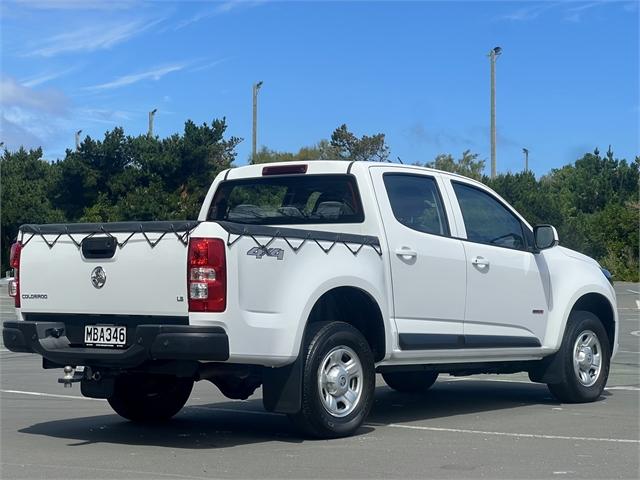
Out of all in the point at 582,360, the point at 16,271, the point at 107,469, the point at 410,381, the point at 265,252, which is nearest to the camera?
the point at 107,469

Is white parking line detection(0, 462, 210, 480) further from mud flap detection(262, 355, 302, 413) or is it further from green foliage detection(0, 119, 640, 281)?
green foliage detection(0, 119, 640, 281)

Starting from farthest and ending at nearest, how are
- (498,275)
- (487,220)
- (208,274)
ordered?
(487,220) → (498,275) → (208,274)

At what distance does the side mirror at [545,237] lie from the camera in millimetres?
10242

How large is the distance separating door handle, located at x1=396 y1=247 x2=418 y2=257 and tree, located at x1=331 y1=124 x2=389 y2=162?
5103 centimetres

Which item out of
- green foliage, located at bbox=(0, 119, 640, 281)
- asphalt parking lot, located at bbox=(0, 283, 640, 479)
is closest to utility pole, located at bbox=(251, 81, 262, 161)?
green foliage, located at bbox=(0, 119, 640, 281)

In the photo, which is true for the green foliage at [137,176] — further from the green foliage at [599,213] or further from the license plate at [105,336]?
the license plate at [105,336]

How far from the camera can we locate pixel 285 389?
784cm

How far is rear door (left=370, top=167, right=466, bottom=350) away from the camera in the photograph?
29.0 feet

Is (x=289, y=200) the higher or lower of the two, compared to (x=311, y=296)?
higher

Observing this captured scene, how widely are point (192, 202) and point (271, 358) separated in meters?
35.5

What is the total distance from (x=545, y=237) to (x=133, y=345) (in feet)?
14.1

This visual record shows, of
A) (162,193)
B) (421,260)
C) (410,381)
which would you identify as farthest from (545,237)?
(162,193)

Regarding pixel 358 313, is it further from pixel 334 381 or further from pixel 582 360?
pixel 582 360

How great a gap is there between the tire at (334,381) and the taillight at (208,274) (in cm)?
90
